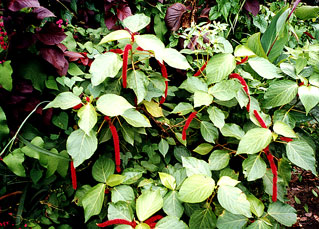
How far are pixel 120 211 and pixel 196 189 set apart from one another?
0.96 ft

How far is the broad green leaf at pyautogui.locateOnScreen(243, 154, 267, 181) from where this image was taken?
0.99 metres

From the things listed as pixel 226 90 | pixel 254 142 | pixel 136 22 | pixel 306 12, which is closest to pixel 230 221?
pixel 254 142

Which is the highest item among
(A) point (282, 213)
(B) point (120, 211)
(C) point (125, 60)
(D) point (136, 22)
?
(D) point (136, 22)

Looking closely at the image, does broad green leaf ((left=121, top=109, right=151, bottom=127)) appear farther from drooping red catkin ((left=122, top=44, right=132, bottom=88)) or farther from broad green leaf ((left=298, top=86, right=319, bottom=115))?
broad green leaf ((left=298, top=86, right=319, bottom=115))

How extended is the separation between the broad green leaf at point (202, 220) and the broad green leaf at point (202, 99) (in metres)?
0.45

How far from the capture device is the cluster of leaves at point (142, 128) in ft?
2.86

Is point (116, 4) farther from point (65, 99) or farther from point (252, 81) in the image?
point (252, 81)

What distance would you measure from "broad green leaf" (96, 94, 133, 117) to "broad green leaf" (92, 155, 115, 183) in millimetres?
311

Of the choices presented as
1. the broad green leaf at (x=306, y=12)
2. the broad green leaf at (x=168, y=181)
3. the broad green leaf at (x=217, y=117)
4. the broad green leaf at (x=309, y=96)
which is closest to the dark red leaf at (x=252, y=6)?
the broad green leaf at (x=306, y=12)

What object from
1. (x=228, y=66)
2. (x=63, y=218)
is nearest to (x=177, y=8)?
(x=228, y=66)

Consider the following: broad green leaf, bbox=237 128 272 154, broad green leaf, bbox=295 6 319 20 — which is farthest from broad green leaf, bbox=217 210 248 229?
broad green leaf, bbox=295 6 319 20

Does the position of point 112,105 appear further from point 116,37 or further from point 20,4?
point 20,4

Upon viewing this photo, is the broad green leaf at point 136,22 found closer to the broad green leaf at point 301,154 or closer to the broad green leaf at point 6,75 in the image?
the broad green leaf at point 6,75

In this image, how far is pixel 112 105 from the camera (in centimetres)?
85
